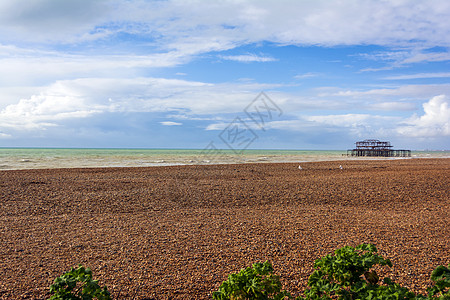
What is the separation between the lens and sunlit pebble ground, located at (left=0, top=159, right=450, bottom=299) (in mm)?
4102

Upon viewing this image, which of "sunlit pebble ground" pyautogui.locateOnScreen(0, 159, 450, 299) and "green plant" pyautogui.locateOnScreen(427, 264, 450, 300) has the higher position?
"green plant" pyautogui.locateOnScreen(427, 264, 450, 300)

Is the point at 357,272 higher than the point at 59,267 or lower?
higher

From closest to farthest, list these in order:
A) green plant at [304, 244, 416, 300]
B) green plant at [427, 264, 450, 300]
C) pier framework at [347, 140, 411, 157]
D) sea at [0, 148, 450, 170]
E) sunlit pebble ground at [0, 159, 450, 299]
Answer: green plant at [427, 264, 450, 300], green plant at [304, 244, 416, 300], sunlit pebble ground at [0, 159, 450, 299], sea at [0, 148, 450, 170], pier framework at [347, 140, 411, 157]

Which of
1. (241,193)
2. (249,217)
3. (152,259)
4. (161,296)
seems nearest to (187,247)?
(152,259)

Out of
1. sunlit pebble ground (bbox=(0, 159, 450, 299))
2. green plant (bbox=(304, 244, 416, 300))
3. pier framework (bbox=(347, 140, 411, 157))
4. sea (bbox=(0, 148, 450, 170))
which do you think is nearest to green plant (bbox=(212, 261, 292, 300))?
green plant (bbox=(304, 244, 416, 300))

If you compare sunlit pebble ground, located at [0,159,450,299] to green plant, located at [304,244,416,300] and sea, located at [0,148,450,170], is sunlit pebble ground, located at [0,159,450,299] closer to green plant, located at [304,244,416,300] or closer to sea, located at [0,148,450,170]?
green plant, located at [304,244,416,300]

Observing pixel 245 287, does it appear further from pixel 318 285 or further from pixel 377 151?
pixel 377 151

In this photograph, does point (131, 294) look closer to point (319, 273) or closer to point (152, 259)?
point (152, 259)

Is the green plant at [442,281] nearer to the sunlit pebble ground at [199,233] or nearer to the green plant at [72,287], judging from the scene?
the sunlit pebble ground at [199,233]

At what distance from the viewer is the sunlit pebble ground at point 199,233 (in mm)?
4102

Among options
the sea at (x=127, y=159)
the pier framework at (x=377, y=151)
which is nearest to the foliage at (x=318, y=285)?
the sea at (x=127, y=159)

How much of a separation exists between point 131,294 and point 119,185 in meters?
9.09

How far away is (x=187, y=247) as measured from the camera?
5.16m

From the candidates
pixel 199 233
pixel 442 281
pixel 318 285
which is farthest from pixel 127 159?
pixel 442 281
